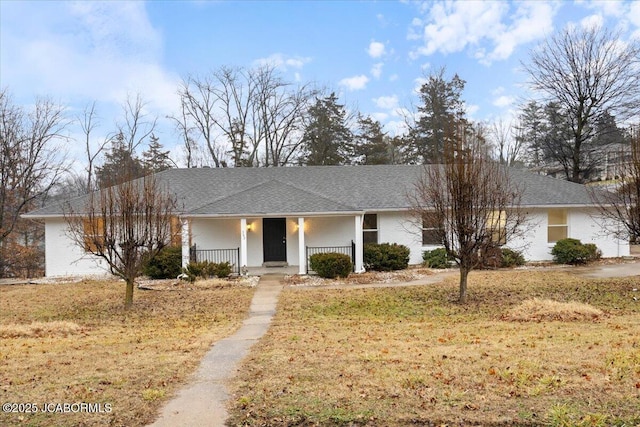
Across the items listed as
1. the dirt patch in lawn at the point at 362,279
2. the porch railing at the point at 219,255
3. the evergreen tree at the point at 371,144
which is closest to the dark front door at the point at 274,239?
the porch railing at the point at 219,255

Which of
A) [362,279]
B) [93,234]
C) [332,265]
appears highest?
[93,234]

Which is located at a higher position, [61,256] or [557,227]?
[557,227]

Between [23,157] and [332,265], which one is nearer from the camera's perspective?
[332,265]

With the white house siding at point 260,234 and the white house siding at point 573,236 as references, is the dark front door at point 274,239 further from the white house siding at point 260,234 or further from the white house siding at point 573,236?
the white house siding at point 573,236

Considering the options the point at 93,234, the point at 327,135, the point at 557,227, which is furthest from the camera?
the point at 327,135

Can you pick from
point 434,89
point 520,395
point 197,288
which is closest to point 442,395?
point 520,395

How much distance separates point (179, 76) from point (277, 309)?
2969 cm

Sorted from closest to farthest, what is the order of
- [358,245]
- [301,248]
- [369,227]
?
[301,248], [358,245], [369,227]

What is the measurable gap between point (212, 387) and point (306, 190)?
15.2 metres

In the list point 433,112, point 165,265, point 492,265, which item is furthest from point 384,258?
point 433,112

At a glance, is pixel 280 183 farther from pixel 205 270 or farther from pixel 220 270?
pixel 205 270

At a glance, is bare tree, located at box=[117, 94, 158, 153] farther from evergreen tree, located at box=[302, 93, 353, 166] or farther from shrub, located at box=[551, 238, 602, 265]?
shrub, located at box=[551, 238, 602, 265]

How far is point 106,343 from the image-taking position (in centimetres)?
796

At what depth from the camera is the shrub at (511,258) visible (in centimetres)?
1842
